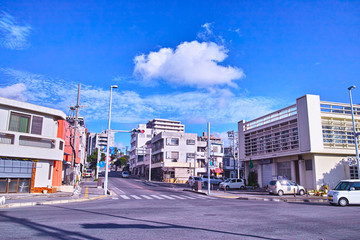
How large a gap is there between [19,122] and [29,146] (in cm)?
216

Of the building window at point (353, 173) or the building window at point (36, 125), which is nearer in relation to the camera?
the building window at point (36, 125)

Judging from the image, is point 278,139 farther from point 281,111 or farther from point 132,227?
point 132,227

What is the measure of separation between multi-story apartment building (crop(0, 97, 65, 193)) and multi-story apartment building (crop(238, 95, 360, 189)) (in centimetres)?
2426

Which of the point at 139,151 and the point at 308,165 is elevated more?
the point at 139,151

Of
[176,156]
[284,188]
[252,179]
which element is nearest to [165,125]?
[176,156]

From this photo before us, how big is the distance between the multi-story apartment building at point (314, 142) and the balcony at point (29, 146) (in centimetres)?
2442

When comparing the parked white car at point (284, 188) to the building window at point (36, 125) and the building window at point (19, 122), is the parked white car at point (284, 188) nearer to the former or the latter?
the building window at point (36, 125)

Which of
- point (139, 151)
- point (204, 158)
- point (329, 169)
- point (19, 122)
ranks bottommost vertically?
point (329, 169)

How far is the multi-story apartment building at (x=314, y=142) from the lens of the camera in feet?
98.6

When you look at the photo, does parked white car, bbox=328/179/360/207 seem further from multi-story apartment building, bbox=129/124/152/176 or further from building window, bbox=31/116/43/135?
multi-story apartment building, bbox=129/124/152/176

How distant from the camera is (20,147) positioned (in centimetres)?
2369

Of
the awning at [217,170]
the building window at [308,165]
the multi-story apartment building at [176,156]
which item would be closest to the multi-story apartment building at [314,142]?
the building window at [308,165]

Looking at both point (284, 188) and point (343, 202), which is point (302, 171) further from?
point (343, 202)

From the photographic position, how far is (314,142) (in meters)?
29.6
